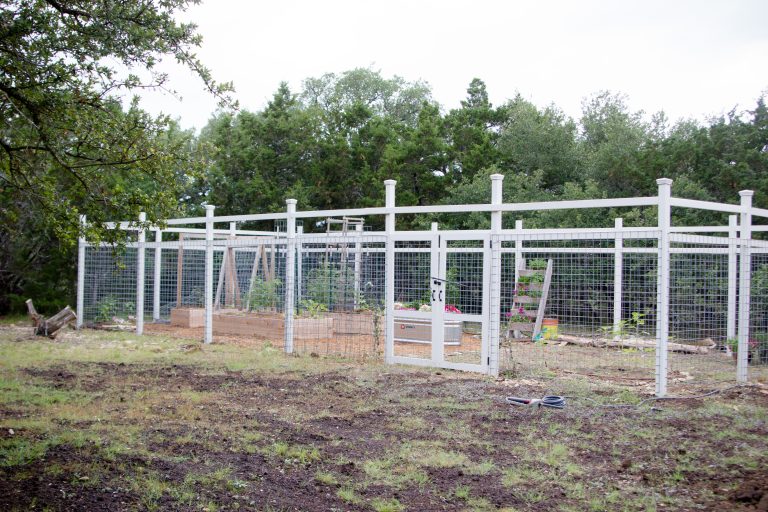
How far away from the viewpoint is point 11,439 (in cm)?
564

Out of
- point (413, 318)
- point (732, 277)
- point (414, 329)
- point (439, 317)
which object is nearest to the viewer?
point (732, 277)

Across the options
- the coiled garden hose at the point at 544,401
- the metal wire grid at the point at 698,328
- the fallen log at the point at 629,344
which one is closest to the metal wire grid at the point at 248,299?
the fallen log at the point at 629,344

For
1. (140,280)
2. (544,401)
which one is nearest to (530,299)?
(544,401)

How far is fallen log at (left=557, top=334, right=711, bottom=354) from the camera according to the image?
36.2 feet

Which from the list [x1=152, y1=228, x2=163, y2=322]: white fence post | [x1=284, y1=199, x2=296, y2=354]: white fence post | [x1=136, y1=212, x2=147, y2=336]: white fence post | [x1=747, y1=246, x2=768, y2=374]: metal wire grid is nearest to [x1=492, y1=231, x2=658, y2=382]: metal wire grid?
[x1=747, y1=246, x2=768, y2=374]: metal wire grid

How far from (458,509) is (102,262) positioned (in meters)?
12.8

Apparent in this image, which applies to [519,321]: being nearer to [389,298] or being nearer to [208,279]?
[389,298]

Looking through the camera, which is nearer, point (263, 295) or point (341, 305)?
point (341, 305)

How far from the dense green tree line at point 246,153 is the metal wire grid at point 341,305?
3.22 metres

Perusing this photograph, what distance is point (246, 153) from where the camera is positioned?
2462cm

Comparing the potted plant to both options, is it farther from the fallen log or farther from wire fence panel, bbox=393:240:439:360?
wire fence panel, bbox=393:240:439:360

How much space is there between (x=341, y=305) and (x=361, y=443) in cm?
654

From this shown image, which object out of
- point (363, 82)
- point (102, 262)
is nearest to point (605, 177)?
point (102, 262)

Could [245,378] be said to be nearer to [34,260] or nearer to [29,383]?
[29,383]
